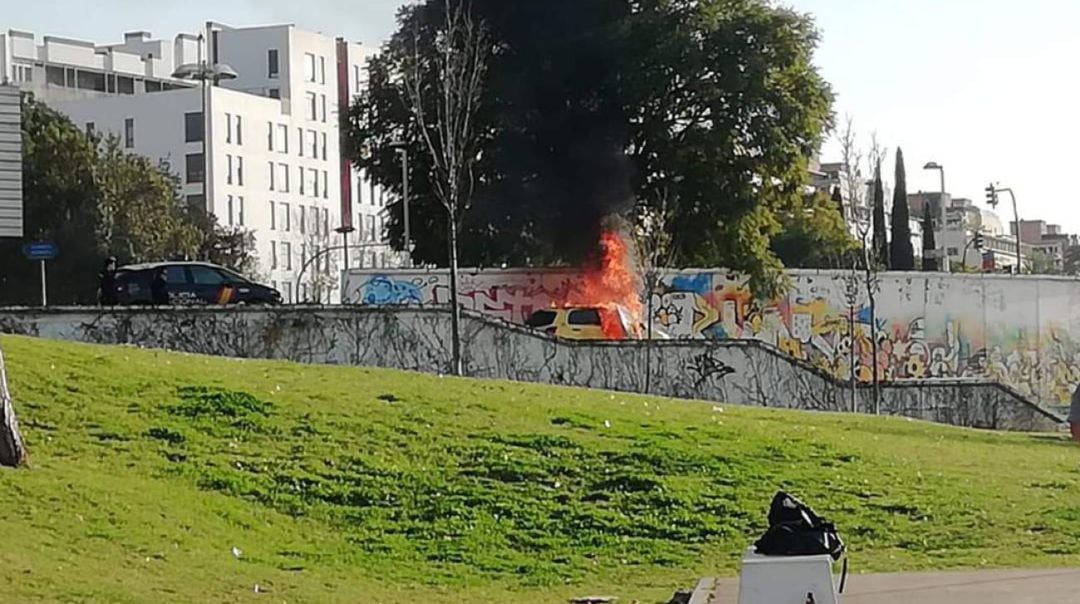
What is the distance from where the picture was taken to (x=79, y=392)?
18.3 meters

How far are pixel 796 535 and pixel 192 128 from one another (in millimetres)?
88229

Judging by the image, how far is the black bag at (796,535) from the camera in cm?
782

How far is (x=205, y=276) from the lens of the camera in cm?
3650

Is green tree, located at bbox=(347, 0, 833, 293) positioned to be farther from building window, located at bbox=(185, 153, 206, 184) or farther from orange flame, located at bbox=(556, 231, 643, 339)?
building window, located at bbox=(185, 153, 206, 184)

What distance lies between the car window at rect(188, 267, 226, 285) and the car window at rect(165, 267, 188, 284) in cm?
20

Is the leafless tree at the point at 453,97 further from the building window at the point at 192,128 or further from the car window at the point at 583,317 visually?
the building window at the point at 192,128

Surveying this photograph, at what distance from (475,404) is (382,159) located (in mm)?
30405

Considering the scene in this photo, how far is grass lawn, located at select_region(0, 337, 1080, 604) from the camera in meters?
13.0

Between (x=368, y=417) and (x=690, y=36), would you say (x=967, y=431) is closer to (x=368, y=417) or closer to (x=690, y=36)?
(x=368, y=417)

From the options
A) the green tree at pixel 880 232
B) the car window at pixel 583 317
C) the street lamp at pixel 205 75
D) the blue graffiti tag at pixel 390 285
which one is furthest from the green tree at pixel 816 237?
the street lamp at pixel 205 75

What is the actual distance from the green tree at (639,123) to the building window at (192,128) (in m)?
47.0

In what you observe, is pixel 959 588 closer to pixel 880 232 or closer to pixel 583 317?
pixel 583 317

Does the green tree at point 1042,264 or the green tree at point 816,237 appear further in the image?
the green tree at point 1042,264

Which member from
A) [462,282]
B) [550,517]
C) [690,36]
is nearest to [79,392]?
[550,517]
